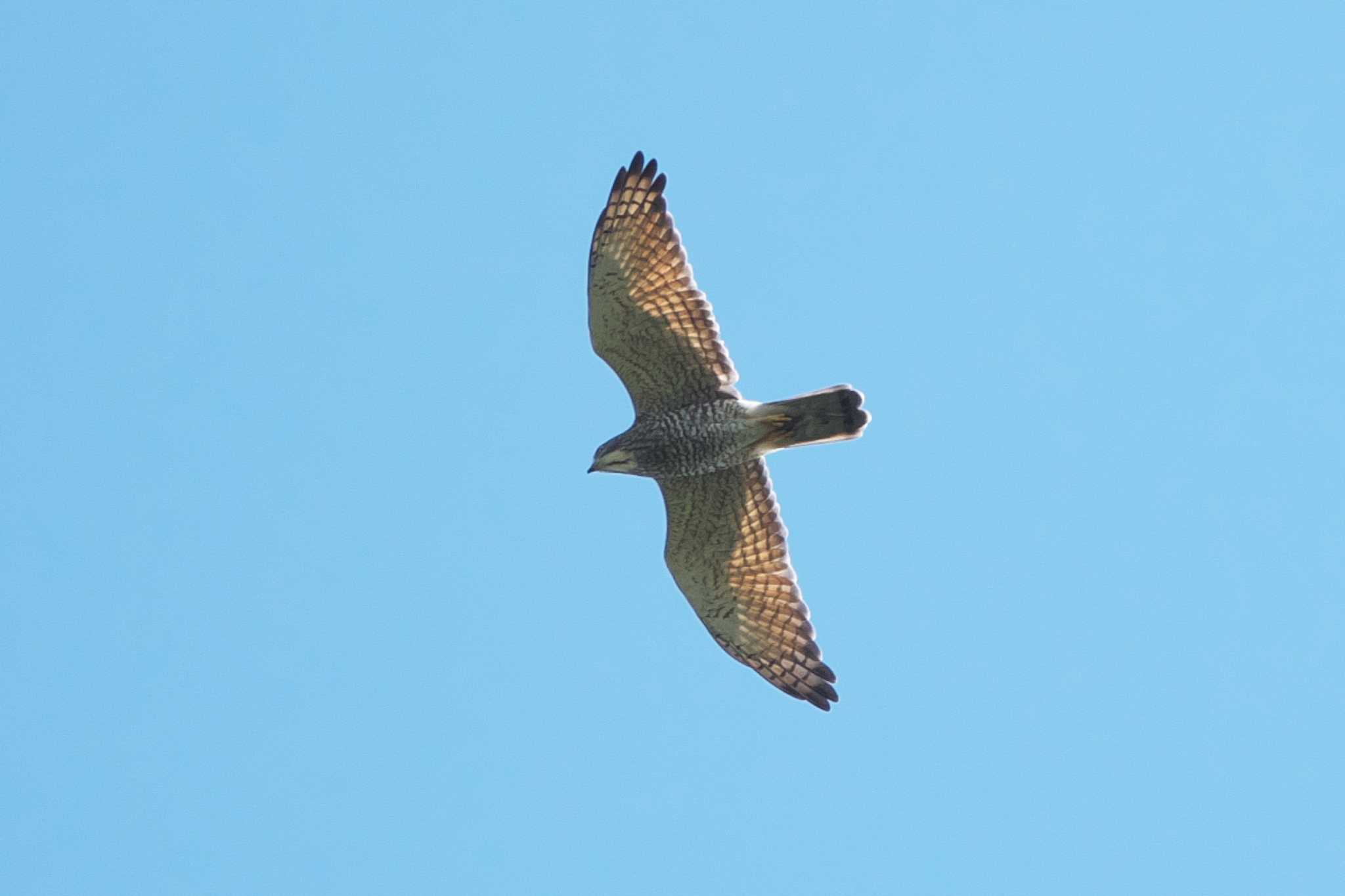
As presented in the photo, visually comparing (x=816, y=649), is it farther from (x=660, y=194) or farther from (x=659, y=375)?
(x=660, y=194)

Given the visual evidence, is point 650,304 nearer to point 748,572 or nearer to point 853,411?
point 853,411

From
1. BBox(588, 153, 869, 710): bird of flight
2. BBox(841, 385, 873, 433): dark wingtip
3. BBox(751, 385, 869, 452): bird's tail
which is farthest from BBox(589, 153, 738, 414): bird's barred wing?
BBox(841, 385, 873, 433): dark wingtip

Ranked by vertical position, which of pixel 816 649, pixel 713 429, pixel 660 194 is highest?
pixel 660 194

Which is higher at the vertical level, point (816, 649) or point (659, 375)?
point (659, 375)

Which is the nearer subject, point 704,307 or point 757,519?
point 704,307

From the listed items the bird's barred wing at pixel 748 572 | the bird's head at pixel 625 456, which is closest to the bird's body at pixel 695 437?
the bird's head at pixel 625 456

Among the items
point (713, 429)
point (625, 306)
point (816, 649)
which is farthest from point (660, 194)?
point (816, 649)

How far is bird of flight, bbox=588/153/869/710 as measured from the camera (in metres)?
13.2

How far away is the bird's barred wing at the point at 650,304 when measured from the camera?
13.1 m

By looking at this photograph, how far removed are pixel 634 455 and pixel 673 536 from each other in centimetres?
97

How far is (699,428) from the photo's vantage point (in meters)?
13.4

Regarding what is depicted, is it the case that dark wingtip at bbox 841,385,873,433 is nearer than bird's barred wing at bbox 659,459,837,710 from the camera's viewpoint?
Yes

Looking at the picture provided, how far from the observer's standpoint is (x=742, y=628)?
14336mm

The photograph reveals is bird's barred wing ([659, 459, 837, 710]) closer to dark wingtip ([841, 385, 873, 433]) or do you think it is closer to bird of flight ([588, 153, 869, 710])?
bird of flight ([588, 153, 869, 710])
